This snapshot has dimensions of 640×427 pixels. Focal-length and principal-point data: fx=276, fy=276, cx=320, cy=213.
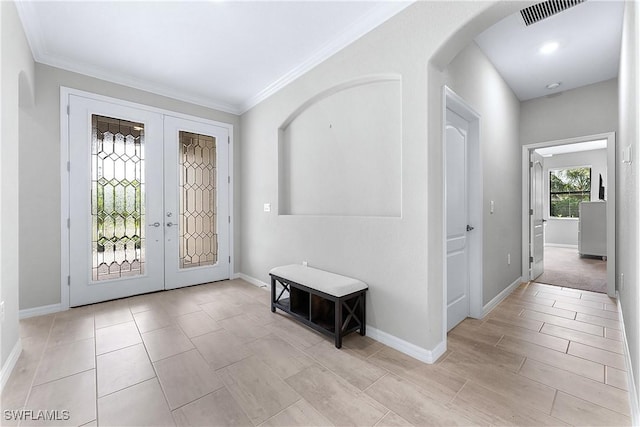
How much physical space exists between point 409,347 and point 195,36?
11.3 ft

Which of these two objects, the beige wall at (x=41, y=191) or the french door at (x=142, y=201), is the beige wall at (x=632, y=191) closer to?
the french door at (x=142, y=201)

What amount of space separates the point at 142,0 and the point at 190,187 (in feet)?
7.66

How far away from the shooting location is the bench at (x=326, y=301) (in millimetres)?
2314

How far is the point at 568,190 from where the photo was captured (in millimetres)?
7941

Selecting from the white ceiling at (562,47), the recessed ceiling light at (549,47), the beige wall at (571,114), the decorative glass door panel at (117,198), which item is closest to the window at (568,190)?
the beige wall at (571,114)

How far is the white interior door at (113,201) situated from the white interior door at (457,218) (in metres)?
3.62

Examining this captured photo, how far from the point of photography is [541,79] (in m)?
3.65

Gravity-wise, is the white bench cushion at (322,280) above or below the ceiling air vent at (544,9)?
below

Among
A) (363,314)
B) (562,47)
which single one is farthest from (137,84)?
(562,47)

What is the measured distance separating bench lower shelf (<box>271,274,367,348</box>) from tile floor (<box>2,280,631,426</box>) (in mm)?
103

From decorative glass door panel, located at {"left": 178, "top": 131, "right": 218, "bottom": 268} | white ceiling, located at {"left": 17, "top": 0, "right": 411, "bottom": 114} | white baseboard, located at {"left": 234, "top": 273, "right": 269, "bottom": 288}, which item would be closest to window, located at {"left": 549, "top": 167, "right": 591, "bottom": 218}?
white ceiling, located at {"left": 17, "top": 0, "right": 411, "bottom": 114}

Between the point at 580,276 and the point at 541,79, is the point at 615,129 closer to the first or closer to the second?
the point at 541,79

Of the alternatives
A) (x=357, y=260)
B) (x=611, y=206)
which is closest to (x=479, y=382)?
(x=357, y=260)

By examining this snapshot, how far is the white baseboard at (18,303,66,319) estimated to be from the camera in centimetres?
286
